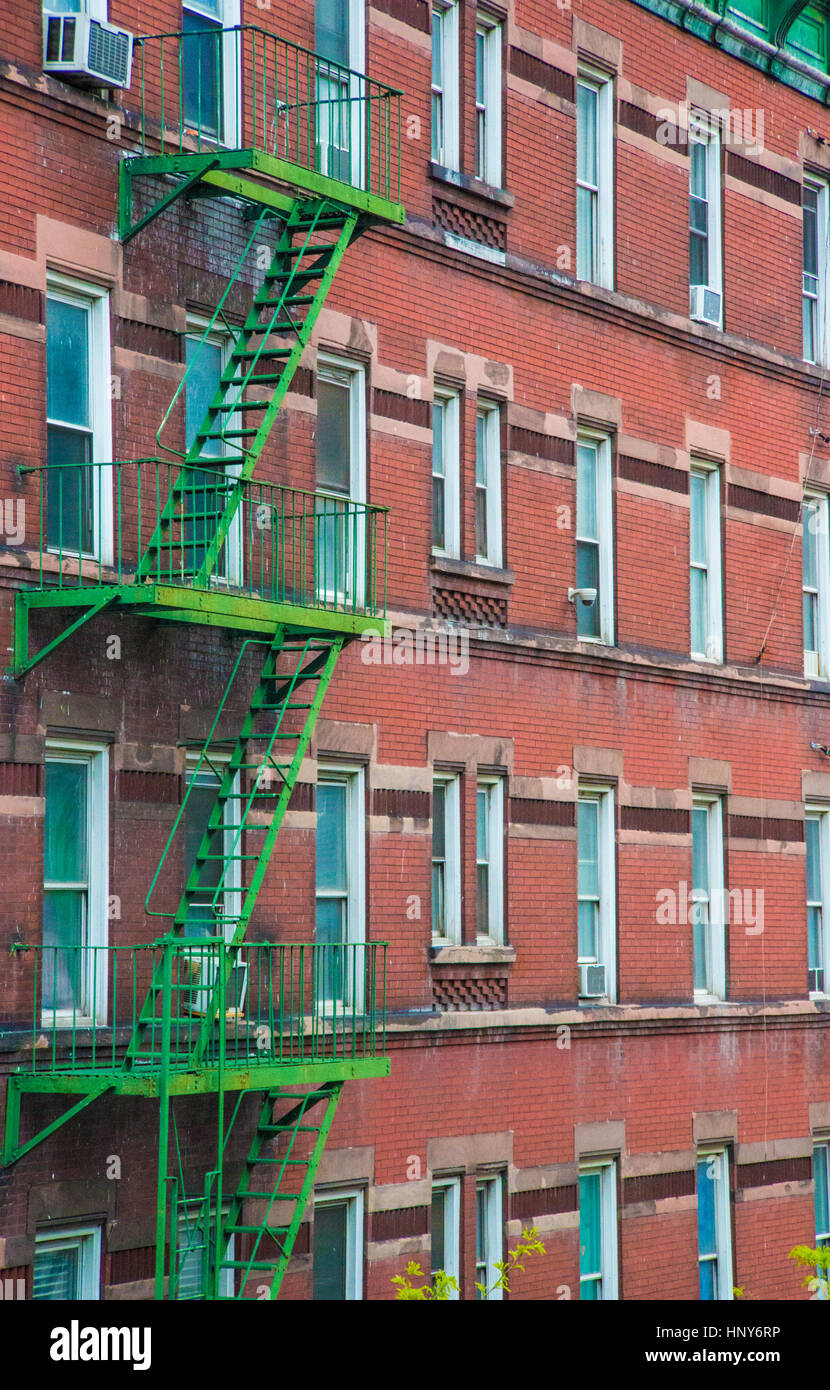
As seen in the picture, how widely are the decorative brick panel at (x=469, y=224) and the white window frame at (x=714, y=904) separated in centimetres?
633

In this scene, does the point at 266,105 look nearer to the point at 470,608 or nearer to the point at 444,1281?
the point at 470,608

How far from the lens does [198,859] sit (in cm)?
1568

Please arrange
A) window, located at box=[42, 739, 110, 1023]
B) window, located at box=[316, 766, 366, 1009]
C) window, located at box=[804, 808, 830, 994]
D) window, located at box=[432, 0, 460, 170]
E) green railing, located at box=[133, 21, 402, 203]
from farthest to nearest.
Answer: window, located at box=[804, 808, 830, 994] → window, located at box=[432, 0, 460, 170] → window, located at box=[316, 766, 366, 1009] → green railing, located at box=[133, 21, 402, 203] → window, located at box=[42, 739, 110, 1023]

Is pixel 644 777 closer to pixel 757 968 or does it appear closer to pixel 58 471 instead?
pixel 757 968

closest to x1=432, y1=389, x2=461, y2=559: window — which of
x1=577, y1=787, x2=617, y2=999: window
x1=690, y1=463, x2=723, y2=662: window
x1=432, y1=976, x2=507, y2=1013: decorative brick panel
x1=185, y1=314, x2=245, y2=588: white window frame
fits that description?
Result: x1=185, y1=314, x2=245, y2=588: white window frame

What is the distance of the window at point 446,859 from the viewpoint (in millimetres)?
19141

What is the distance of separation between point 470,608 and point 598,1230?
20.6 feet

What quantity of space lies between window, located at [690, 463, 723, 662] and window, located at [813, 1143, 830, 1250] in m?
5.87

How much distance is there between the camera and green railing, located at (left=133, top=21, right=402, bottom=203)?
54.3 ft

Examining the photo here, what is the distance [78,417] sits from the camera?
15867 mm

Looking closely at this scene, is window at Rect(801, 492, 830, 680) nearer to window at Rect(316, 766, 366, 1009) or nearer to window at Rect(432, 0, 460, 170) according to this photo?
window at Rect(432, 0, 460, 170)

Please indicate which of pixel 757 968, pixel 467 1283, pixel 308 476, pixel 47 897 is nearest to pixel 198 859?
pixel 47 897

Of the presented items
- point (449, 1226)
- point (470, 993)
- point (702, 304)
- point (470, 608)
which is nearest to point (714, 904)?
point (470, 993)
